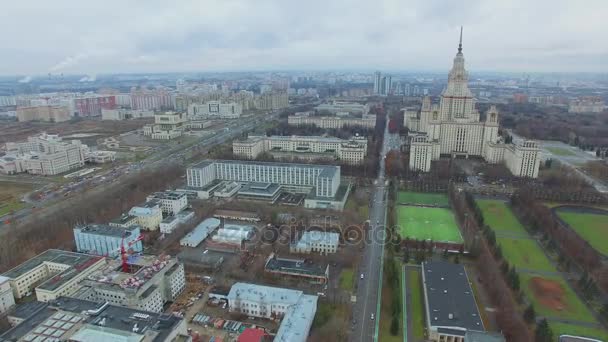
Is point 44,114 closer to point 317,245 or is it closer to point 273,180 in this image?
point 273,180

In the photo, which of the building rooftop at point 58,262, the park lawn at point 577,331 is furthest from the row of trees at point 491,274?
the building rooftop at point 58,262

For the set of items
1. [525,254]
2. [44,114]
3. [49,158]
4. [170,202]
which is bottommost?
Result: [525,254]

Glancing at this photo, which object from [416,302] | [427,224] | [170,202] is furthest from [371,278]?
[170,202]

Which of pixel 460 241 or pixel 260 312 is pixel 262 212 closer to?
pixel 260 312

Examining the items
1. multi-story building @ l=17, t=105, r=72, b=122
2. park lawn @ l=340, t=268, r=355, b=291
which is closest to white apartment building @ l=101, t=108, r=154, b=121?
multi-story building @ l=17, t=105, r=72, b=122

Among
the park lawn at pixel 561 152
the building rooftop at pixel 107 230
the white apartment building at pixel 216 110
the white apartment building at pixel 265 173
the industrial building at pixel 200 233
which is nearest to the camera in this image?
the building rooftop at pixel 107 230

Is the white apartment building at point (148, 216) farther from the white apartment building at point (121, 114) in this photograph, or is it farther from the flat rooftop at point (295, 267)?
the white apartment building at point (121, 114)
